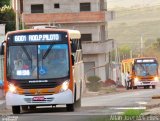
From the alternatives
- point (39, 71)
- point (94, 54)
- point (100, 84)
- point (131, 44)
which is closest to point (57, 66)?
point (39, 71)

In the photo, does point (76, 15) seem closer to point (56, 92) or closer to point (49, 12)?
point (49, 12)

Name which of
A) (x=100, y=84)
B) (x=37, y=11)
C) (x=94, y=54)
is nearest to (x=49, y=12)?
(x=37, y=11)

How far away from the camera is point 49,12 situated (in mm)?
84375

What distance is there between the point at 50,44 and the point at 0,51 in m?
1.84

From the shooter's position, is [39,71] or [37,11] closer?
[39,71]

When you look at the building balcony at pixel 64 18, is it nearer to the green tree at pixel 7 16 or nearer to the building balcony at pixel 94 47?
the building balcony at pixel 94 47

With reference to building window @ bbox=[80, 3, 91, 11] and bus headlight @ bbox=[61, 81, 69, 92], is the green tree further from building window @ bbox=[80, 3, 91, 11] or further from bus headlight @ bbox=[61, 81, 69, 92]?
bus headlight @ bbox=[61, 81, 69, 92]

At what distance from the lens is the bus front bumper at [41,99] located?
2511cm

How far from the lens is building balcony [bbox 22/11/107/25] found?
8175cm

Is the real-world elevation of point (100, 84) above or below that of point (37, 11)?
below

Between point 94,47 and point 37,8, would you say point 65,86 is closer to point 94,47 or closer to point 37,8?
point 94,47

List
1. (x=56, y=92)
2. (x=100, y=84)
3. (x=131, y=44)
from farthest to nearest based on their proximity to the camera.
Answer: (x=131, y=44) < (x=100, y=84) < (x=56, y=92)

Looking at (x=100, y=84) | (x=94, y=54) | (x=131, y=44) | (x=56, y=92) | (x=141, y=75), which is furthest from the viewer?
(x=131, y=44)

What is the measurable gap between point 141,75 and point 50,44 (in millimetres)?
37643
